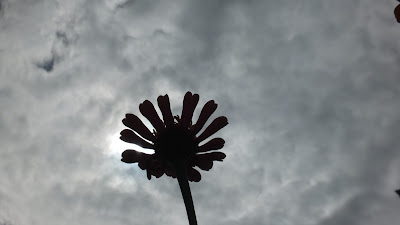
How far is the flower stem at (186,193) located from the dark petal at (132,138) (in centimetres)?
59

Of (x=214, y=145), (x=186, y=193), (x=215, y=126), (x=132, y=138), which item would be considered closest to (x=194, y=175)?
(x=214, y=145)

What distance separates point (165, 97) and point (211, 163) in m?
1.01

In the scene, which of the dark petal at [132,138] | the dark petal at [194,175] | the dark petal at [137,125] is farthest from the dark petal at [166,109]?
the dark petal at [194,175]

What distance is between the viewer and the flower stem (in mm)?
2529

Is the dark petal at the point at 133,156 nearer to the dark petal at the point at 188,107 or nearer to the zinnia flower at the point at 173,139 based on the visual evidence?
the zinnia flower at the point at 173,139

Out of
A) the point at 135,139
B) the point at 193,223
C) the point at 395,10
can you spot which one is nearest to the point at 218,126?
the point at 135,139

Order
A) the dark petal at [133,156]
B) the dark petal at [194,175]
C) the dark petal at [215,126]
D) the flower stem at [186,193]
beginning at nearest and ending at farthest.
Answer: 1. the flower stem at [186,193]
2. the dark petal at [133,156]
3. the dark petal at [215,126]
4. the dark petal at [194,175]

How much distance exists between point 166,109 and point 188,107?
0.29 meters

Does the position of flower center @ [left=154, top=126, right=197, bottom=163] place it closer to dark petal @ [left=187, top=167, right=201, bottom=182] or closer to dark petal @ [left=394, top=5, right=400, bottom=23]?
dark petal @ [left=187, top=167, right=201, bottom=182]

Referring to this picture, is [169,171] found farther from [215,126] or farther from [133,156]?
[215,126]

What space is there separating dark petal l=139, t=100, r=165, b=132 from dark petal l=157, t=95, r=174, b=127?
7 centimetres

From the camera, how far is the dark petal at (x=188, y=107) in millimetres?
3784

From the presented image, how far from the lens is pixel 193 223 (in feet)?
8.11

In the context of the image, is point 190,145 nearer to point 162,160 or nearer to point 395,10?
point 162,160
